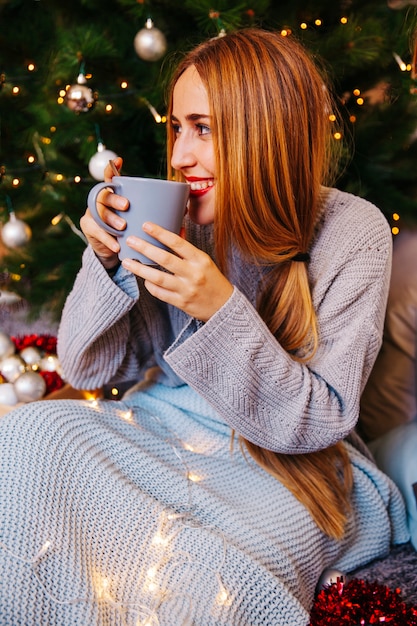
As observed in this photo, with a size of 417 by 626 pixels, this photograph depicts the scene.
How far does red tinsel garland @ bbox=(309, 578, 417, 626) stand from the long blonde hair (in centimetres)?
11

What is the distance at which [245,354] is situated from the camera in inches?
35.4

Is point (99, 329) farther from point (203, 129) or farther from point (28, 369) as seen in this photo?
point (28, 369)

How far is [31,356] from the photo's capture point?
5.35 ft

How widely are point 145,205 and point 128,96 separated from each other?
2.52ft

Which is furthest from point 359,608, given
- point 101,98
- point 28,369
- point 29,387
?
point 101,98

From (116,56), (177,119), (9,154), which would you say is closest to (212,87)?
(177,119)

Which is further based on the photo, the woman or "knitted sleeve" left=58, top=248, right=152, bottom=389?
"knitted sleeve" left=58, top=248, right=152, bottom=389

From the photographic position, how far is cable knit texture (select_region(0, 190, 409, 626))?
31.3 inches

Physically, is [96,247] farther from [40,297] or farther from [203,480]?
[40,297]

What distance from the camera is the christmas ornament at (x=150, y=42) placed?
1.34 m

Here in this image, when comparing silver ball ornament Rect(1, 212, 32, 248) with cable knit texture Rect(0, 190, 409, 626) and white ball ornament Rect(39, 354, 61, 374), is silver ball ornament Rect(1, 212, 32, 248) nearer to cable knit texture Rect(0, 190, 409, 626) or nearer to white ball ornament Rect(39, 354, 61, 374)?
white ball ornament Rect(39, 354, 61, 374)

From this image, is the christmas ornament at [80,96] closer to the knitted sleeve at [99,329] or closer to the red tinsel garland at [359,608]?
the knitted sleeve at [99,329]

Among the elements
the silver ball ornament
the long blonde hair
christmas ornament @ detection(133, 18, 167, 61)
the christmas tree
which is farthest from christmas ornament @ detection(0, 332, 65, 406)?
christmas ornament @ detection(133, 18, 167, 61)

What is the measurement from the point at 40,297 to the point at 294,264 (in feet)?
2.59
